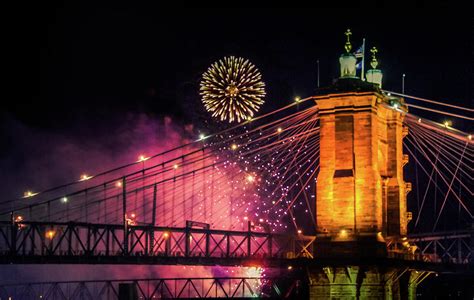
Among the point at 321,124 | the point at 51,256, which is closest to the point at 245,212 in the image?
the point at 51,256

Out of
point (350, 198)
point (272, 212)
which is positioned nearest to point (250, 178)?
point (272, 212)

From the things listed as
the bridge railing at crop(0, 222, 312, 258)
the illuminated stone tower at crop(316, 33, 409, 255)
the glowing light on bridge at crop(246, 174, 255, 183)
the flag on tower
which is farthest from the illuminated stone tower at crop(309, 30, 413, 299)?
the glowing light on bridge at crop(246, 174, 255, 183)

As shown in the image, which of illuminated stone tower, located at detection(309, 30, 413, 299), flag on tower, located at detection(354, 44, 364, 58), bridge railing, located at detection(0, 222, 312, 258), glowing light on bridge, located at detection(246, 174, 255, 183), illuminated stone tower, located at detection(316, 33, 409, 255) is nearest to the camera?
illuminated stone tower, located at detection(309, 30, 413, 299)

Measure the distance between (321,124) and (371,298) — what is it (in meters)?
15.7

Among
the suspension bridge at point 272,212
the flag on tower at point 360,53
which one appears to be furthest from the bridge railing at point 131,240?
→ the flag on tower at point 360,53

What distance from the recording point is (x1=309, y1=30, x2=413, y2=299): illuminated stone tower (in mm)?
102812

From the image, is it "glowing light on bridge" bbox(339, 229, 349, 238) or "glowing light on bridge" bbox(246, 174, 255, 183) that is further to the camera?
"glowing light on bridge" bbox(246, 174, 255, 183)

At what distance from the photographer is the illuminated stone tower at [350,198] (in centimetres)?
10281

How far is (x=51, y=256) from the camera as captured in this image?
120 metres

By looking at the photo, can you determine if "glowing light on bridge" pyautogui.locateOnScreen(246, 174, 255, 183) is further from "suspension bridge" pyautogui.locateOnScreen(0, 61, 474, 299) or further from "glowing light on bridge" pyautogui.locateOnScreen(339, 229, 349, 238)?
"glowing light on bridge" pyautogui.locateOnScreen(339, 229, 349, 238)

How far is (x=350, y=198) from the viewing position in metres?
103

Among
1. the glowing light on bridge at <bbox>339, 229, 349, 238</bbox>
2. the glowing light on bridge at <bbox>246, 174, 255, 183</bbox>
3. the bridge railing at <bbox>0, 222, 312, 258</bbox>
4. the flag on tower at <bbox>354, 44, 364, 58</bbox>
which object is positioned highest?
the flag on tower at <bbox>354, 44, 364, 58</bbox>

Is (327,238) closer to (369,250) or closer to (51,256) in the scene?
(369,250)

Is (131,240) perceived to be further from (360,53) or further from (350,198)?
(360,53)
